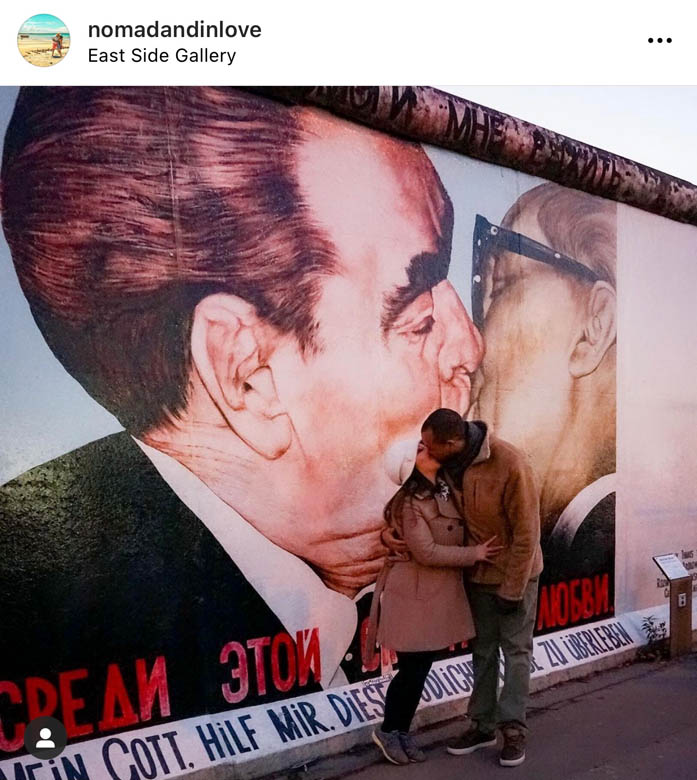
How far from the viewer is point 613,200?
8.07 m

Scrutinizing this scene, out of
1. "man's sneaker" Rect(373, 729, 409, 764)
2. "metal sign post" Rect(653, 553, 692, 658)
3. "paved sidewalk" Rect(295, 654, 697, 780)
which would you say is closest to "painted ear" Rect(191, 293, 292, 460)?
"man's sneaker" Rect(373, 729, 409, 764)

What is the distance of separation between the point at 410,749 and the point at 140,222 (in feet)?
10.2

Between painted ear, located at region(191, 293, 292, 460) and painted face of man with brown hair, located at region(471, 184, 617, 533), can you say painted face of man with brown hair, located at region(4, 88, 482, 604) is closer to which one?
painted ear, located at region(191, 293, 292, 460)

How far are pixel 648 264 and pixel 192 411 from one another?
16.4 feet

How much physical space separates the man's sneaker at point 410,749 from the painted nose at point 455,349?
2.15 meters

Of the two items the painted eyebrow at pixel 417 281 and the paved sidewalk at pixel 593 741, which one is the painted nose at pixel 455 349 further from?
the paved sidewalk at pixel 593 741

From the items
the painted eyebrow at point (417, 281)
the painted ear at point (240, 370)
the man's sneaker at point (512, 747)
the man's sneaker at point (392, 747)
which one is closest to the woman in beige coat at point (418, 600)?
the man's sneaker at point (392, 747)

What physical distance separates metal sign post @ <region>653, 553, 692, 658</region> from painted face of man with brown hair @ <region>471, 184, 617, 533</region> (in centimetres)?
93

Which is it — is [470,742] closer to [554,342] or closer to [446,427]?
[446,427]

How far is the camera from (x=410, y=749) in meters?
5.24

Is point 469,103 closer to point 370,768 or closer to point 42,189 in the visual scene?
point 42,189

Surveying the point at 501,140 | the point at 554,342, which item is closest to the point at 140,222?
the point at 501,140
